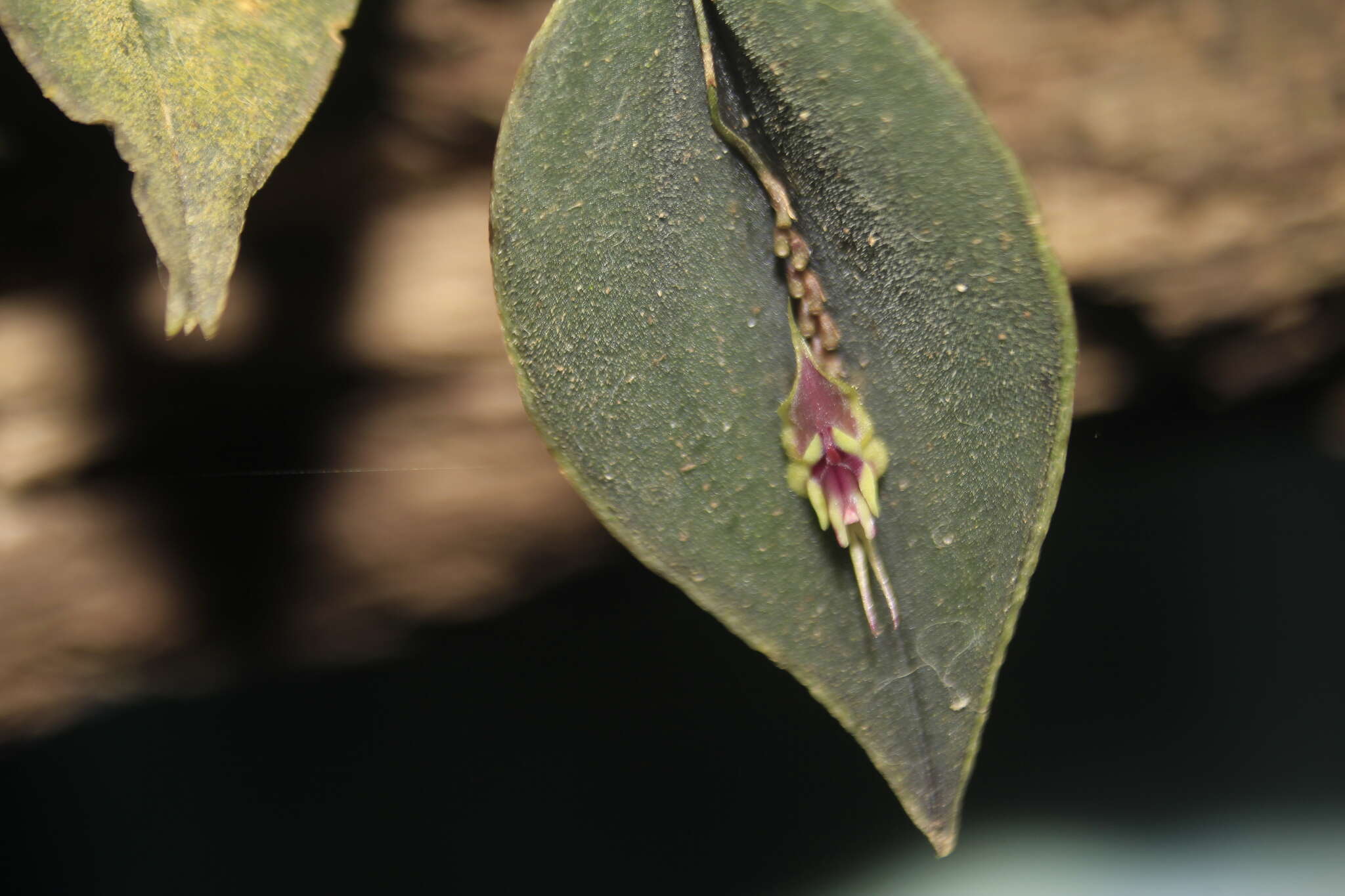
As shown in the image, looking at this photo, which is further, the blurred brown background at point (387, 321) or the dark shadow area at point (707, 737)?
the dark shadow area at point (707, 737)

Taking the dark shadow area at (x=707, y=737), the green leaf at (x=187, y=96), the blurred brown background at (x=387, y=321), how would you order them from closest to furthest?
the green leaf at (x=187, y=96) < the blurred brown background at (x=387, y=321) < the dark shadow area at (x=707, y=737)

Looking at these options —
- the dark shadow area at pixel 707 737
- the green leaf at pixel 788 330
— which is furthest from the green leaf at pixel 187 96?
the dark shadow area at pixel 707 737

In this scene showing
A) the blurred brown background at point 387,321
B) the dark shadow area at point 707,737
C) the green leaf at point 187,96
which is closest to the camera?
the green leaf at point 187,96

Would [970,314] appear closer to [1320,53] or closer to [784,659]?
[784,659]

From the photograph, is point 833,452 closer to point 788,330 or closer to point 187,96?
point 788,330

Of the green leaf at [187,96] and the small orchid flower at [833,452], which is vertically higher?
the green leaf at [187,96]

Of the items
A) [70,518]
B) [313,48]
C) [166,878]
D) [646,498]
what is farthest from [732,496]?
[166,878]

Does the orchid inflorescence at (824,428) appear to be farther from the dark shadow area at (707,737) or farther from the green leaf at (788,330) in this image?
the dark shadow area at (707,737)

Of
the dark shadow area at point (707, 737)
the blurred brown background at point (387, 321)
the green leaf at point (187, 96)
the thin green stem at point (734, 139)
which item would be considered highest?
the green leaf at point (187, 96)
